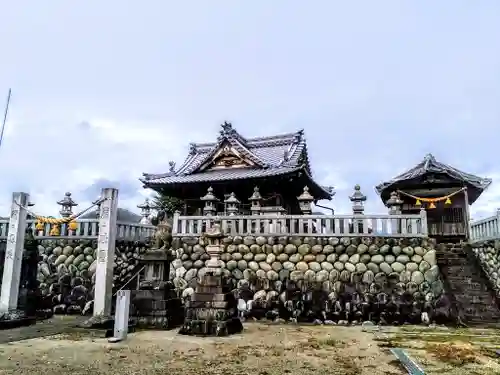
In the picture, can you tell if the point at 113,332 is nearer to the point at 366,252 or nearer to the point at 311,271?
the point at 311,271

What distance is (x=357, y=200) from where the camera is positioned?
51.4 ft

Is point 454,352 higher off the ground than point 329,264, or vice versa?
point 329,264

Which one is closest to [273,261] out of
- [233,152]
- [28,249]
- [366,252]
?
[366,252]

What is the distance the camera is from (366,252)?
44.6 ft

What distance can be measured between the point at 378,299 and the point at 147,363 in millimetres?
8945

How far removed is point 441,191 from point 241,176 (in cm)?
1021

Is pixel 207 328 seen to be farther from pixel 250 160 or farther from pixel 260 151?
pixel 260 151

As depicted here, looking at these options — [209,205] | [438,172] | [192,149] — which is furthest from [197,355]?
[192,149]

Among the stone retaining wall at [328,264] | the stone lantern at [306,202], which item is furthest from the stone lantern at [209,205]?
the stone lantern at [306,202]

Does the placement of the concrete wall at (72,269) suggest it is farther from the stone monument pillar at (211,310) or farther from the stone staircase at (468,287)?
the stone staircase at (468,287)

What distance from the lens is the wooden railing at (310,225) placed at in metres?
13.6

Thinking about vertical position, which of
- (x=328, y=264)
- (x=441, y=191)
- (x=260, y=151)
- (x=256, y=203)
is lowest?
(x=328, y=264)

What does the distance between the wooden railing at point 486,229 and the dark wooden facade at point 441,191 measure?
12.3 feet

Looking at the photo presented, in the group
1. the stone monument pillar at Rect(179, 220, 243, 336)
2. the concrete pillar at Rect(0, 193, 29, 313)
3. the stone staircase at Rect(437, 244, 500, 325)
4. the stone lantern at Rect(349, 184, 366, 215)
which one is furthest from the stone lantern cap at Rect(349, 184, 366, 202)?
the concrete pillar at Rect(0, 193, 29, 313)
